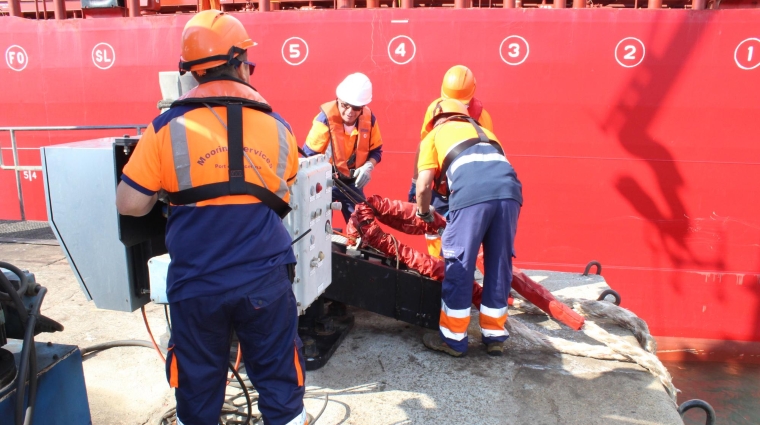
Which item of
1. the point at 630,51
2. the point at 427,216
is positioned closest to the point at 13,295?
the point at 427,216

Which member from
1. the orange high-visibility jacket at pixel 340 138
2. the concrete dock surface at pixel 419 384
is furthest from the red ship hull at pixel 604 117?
the concrete dock surface at pixel 419 384

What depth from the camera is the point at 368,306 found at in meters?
3.40

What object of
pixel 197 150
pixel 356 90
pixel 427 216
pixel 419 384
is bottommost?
pixel 419 384

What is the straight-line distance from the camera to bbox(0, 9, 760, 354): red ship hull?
5344 millimetres

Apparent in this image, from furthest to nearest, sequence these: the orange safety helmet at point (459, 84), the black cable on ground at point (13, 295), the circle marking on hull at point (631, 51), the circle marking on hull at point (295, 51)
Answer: the circle marking on hull at point (295, 51)
the circle marking on hull at point (631, 51)
the orange safety helmet at point (459, 84)
the black cable on ground at point (13, 295)

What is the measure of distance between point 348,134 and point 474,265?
186 cm

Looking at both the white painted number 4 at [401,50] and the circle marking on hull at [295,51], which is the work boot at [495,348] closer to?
the white painted number 4 at [401,50]

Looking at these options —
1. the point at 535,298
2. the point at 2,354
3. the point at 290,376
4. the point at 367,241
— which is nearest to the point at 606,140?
the point at 535,298

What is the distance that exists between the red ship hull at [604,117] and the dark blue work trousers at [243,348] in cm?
403

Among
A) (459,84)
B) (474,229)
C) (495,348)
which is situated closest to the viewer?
(474,229)

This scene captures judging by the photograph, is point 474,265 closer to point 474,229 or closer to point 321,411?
point 474,229

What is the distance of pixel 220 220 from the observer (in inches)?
73.3

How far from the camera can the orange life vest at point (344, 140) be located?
4.47 meters

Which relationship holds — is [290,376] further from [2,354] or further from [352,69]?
→ [352,69]
